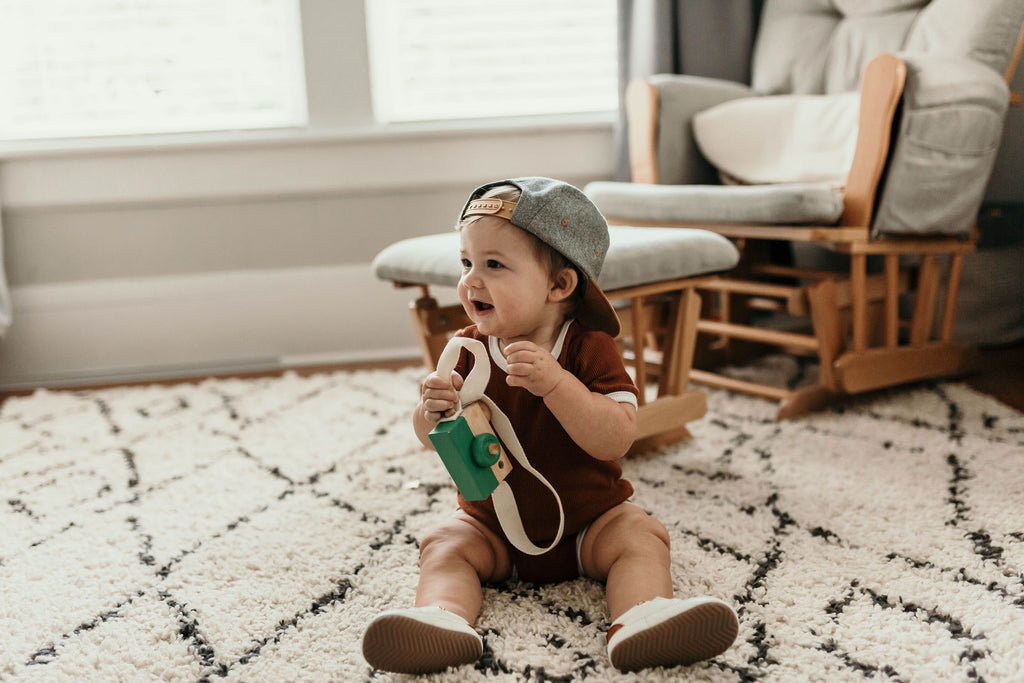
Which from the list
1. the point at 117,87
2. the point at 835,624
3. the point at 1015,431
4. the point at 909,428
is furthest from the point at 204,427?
the point at 1015,431

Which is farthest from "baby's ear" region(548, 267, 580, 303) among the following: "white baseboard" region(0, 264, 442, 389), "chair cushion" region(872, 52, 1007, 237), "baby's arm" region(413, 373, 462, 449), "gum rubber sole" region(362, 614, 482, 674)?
"white baseboard" region(0, 264, 442, 389)

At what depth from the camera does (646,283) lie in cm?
125

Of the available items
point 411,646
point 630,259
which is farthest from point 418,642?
point 630,259

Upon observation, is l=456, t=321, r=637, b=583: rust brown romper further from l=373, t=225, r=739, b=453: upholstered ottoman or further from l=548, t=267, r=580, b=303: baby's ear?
l=373, t=225, r=739, b=453: upholstered ottoman

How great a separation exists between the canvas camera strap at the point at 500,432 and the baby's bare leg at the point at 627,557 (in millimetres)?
51

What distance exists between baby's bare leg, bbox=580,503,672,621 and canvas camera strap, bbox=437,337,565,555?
2.0 inches

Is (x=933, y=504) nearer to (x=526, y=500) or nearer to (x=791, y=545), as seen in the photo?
(x=791, y=545)

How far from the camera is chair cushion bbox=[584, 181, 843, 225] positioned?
143cm

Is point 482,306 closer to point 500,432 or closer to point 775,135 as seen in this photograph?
point 500,432

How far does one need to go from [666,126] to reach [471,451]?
1203 mm

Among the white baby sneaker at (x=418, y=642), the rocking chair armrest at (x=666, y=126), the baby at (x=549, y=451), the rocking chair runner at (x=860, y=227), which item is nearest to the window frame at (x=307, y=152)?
the rocking chair armrest at (x=666, y=126)

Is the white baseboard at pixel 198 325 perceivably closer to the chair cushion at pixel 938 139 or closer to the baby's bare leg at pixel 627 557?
the chair cushion at pixel 938 139

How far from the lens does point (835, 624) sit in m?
0.83

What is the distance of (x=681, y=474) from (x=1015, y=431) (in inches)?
24.6
